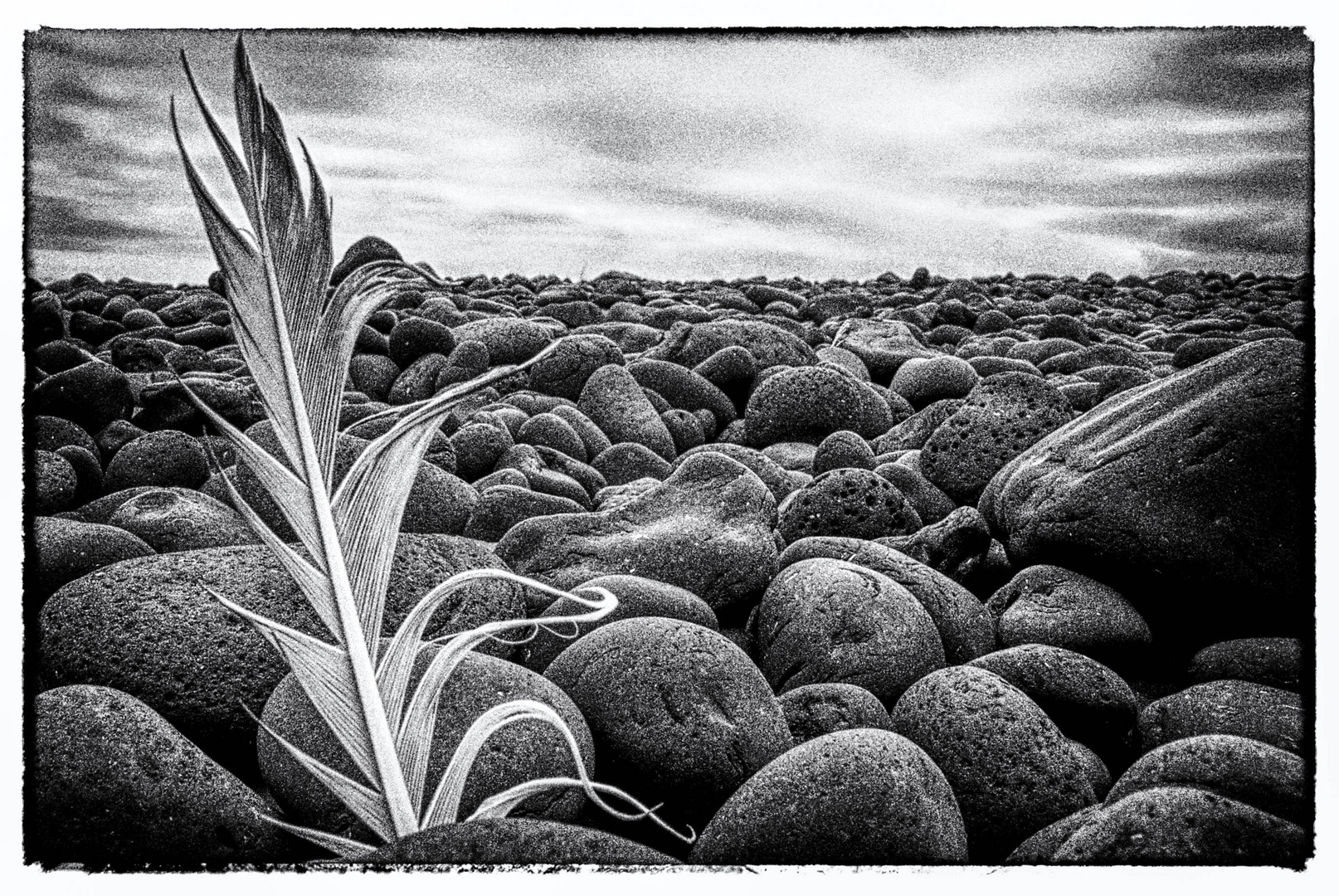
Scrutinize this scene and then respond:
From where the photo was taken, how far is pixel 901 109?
2.57 metres

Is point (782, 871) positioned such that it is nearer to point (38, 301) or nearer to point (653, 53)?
point (653, 53)

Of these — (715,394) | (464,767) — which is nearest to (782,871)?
(464,767)

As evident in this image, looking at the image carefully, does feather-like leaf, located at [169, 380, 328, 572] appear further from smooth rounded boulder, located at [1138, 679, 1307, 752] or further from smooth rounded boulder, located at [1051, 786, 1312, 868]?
smooth rounded boulder, located at [1138, 679, 1307, 752]

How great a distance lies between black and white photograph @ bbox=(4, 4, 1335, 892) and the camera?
2010 millimetres

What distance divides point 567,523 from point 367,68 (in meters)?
1.23

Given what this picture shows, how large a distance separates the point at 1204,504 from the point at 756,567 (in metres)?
1.09

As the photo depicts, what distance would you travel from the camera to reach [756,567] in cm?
262

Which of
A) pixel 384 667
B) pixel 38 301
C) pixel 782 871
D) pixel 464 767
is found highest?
pixel 38 301

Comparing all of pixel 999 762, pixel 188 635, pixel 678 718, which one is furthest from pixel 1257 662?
pixel 188 635

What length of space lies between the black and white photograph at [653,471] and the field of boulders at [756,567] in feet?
0.04

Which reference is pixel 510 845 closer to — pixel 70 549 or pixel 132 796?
pixel 132 796

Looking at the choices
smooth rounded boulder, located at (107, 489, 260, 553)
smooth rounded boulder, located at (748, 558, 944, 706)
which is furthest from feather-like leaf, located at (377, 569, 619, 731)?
smooth rounded boulder, located at (107, 489, 260, 553)

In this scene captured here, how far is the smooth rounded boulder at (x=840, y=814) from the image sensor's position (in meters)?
1.96

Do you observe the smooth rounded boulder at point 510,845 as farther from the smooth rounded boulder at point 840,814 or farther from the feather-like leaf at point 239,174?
the feather-like leaf at point 239,174
